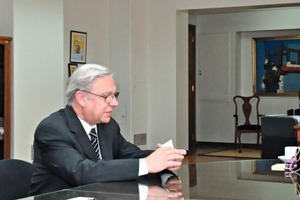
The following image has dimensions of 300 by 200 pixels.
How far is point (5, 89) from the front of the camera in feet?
21.6

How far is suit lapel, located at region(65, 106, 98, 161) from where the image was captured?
261 centimetres

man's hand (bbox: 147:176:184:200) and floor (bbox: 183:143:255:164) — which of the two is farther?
floor (bbox: 183:143:255:164)

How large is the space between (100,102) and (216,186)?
703 mm

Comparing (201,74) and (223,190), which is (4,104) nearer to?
(223,190)

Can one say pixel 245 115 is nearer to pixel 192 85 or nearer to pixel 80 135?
pixel 192 85

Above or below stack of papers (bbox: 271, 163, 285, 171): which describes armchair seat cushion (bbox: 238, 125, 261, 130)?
below

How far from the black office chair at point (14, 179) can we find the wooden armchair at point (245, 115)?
8.66 m

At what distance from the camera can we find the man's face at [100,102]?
2.65 m

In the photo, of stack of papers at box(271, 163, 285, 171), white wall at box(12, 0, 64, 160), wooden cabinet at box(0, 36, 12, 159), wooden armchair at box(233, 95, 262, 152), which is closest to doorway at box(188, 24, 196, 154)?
wooden armchair at box(233, 95, 262, 152)

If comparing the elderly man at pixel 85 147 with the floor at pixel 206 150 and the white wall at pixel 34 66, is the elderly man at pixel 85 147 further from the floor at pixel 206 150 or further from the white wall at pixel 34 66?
the floor at pixel 206 150

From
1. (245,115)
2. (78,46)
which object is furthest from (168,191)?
(245,115)

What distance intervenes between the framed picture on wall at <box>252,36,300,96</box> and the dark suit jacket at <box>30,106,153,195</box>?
9.26 meters

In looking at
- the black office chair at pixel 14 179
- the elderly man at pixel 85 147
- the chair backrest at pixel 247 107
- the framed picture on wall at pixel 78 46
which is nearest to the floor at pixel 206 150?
the chair backrest at pixel 247 107

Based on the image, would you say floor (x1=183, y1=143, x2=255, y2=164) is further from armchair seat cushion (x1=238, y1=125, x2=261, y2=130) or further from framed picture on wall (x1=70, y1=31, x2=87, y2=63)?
framed picture on wall (x1=70, y1=31, x2=87, y2=63)
